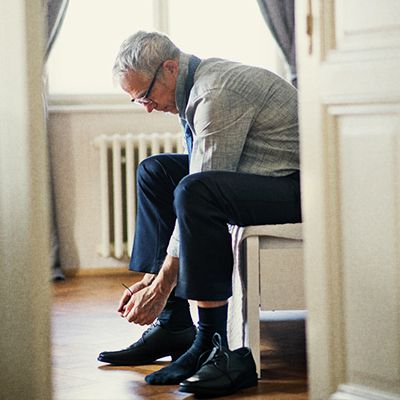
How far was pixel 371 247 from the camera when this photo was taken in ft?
7.50

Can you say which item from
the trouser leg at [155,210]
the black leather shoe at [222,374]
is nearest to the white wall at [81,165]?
the trouser leg at [155,210]

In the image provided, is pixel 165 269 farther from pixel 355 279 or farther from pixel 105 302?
pixel 105 302

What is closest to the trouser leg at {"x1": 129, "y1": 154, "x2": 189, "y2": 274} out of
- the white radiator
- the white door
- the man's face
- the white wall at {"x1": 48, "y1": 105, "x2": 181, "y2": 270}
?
the man's face

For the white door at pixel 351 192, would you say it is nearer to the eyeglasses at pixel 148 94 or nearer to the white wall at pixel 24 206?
the white wall at pixel 24 206

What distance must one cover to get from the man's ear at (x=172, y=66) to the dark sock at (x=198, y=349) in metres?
0.74

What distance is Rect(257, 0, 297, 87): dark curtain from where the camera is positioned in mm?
5316

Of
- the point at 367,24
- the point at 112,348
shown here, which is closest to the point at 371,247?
the point at 367,24

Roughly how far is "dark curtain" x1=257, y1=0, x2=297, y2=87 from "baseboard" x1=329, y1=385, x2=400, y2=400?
3.13 meters

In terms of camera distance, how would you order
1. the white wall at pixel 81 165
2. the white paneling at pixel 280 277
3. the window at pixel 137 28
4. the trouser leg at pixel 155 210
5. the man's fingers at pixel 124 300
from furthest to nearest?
the window at pixel 137 28 < the white wall at pixel 81 165 < the trouser leg at pixel 155 210 < the man's fingers at pixel 124 300 < the white paneling at pixel 280 277

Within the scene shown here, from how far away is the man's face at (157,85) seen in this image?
313 centimetres

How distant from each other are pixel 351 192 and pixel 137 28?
3376 mm

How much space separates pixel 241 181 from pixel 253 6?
110 inches

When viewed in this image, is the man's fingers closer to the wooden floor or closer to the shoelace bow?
the wooden floor

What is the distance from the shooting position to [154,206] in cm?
329
